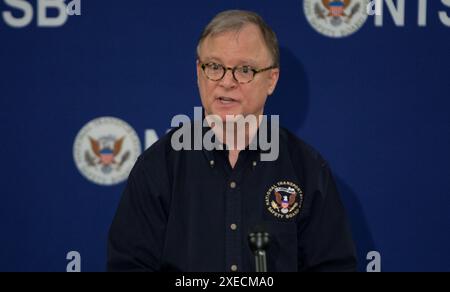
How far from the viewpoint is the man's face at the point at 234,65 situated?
1831 mm

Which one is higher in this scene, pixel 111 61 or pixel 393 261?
pixel 111 61

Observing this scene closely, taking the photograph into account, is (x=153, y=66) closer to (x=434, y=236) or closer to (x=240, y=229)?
(x=240, y=229)

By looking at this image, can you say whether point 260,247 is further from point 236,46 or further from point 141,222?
point 236,46

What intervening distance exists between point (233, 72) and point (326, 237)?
1.81 feet

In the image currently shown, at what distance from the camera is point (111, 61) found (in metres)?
2.25

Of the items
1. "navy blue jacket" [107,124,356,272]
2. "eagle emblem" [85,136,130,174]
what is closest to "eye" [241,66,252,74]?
"navy blue jacket" [107,124,356,272]

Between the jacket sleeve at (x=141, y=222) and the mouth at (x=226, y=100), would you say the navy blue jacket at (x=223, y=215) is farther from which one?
the mouth at (x=226, y=100)

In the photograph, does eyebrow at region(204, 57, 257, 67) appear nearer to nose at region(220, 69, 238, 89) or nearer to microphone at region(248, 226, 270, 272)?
nose at region(220, 69, 238, 89)

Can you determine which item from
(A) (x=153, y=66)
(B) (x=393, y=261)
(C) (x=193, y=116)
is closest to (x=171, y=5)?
(A) (x=153, y=66)

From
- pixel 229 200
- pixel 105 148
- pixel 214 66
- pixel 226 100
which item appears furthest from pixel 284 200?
pixel 105 148

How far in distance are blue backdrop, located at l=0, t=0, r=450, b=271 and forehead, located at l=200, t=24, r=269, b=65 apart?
1.30 feet

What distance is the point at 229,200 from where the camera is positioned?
1.86 m

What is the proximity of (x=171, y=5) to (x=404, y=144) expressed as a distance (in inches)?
37.7

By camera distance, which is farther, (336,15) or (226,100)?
(336,15)
